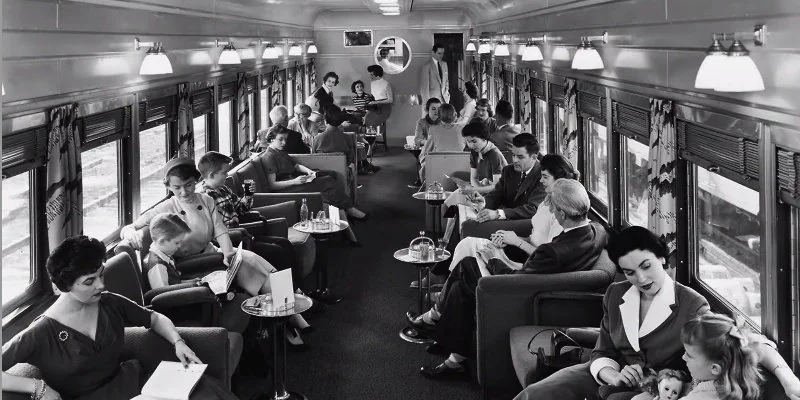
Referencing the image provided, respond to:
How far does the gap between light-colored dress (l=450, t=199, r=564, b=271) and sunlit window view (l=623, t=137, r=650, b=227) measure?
0.70 meters

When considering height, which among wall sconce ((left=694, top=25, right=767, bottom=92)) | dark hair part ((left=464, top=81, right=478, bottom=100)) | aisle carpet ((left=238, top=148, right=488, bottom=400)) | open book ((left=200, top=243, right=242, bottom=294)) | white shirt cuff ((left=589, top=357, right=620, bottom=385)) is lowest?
aisle carpet ((left=238, top=148, right=488, bottom=400))

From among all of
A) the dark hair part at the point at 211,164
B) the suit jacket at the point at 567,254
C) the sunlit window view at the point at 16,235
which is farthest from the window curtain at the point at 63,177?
the suit jacket at the point at 567,254

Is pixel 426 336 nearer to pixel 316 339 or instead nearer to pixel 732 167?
pixel 316 339

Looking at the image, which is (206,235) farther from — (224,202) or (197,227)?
(224,202)

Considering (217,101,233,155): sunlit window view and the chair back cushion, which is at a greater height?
(217,101,233,155): sunlit window view

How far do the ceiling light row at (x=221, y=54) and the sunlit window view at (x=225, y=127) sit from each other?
2.29ft

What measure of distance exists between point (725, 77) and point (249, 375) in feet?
11.6

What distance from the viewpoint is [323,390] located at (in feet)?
16.5

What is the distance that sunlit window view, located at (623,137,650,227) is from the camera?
579 cm

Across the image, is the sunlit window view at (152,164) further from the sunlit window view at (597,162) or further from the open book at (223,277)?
the sunlit window view at (597,162)

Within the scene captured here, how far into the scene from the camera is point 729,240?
4.27 metres

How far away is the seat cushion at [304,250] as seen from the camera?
702 centimetres

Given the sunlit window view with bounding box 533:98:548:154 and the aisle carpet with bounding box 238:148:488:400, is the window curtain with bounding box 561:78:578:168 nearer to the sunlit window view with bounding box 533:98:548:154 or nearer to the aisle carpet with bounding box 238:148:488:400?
the aisle carpet with bounding box 238:148:488:400

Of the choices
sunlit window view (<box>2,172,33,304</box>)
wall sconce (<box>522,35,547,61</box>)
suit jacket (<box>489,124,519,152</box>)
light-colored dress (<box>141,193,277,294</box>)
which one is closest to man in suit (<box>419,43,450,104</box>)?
suit jacket (<box>489,124,519,152</box>)
